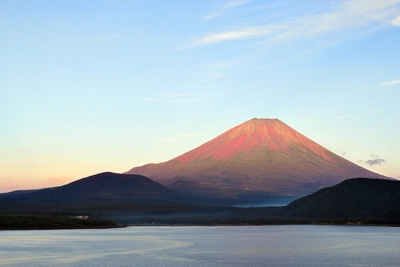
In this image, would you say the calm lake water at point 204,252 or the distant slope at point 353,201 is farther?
the distant slope at point 353,201

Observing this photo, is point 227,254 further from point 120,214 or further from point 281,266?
point 120,214

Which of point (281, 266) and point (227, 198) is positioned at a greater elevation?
point (227, 198)

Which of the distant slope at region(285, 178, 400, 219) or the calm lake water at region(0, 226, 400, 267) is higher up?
the distant slope at region(285, 178, 400, 219)

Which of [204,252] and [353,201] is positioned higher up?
[353,201]

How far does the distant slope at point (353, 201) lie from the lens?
101 m

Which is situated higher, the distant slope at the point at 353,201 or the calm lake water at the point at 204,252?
the distant slope at the point at 353,201

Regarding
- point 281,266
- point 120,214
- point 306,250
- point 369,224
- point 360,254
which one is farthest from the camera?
point 120,214

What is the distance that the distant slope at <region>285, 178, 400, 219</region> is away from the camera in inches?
3991

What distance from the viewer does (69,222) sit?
89000 millimetres

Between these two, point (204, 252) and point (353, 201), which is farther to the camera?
point (353, 201)

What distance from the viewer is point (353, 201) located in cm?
Answer: 10675

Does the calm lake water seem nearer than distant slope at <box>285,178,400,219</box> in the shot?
Yes

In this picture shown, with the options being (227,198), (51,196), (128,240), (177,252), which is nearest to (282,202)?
(227,198)

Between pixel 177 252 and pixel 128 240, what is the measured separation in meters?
14.6
